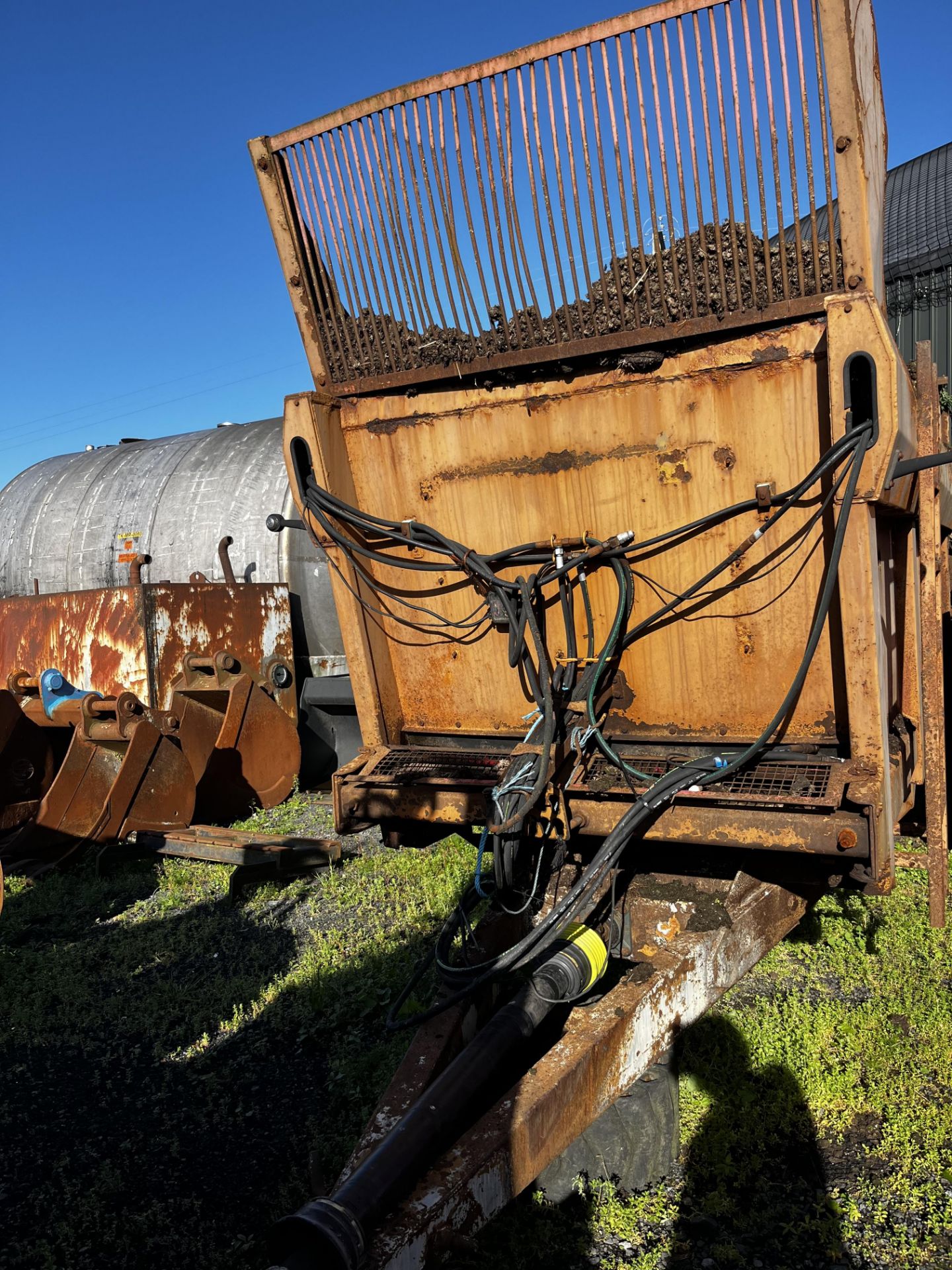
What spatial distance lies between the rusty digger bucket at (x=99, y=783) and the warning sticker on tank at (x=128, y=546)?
6.63ft

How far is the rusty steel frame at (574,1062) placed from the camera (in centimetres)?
186

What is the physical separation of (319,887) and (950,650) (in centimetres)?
380

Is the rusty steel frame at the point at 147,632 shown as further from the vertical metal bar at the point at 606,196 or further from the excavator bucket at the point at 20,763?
the vertical metal bar at the point at 606,196

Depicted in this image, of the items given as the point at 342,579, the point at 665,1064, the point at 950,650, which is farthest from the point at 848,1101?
the point at 950,650

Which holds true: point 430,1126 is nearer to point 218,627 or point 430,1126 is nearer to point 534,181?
point 534,181

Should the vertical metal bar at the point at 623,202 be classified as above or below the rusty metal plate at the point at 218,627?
above

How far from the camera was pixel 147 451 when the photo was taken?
8.66 m

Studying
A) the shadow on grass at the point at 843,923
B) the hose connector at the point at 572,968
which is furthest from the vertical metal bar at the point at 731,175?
the shadow on grass at the point at 843,923

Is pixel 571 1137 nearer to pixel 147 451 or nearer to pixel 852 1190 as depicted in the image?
pixel 852 1190

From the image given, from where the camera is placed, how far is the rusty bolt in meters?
2.49

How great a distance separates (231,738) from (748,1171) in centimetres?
438

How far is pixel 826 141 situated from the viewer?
8.28ft

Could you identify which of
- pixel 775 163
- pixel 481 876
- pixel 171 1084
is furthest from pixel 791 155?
pixel 171 1084

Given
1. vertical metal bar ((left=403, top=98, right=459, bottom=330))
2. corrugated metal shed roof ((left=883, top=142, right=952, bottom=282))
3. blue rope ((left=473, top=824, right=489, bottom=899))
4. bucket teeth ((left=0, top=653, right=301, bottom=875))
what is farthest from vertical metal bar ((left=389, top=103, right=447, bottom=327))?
corrugated metal shed roof ((left=883, top=142, right=952, bottom=282))
